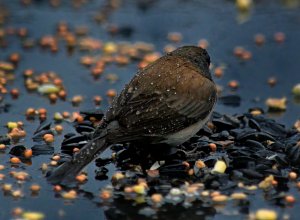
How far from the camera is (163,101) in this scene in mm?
6309

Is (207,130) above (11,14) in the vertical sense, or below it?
below

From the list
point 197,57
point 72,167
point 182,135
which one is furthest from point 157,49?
point 72,167

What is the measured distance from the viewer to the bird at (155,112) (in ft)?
19.6

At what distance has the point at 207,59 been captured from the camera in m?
7.12

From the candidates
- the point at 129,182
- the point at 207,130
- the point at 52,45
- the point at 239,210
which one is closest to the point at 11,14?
the point at 52,45

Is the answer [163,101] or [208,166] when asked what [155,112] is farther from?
[208,166]

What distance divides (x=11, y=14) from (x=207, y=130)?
17.5ft

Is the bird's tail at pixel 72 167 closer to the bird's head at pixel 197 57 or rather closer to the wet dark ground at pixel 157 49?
the wet dark ground at pixel 157 49

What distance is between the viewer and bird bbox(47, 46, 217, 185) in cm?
597

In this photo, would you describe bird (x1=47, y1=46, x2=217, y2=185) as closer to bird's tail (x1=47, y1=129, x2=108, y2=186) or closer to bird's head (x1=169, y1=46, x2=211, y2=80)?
bird's tail (x1=47, y1=129, x2=108, y2=186)

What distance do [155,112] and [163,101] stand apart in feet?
0.48

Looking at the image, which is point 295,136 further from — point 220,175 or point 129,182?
point 129,182

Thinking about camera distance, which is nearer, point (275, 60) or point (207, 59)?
point (207, 59)

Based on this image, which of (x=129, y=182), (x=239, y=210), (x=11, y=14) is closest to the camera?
(x=239, y=210)
